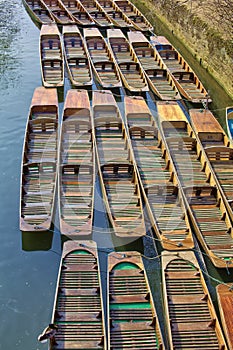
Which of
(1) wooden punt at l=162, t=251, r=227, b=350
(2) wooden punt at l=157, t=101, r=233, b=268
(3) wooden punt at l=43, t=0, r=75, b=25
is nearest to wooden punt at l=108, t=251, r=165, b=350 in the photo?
(1) wooden punt at l=162, t=251, r=227, b=350

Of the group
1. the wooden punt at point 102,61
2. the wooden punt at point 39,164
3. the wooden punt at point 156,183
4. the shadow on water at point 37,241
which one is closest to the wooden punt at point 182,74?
the wooden punt at point 156,183

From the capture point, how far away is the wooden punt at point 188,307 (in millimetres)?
12586

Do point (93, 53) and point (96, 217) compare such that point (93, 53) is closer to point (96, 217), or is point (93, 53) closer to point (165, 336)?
point (96, 217)

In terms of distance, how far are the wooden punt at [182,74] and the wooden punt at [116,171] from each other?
4.80 m

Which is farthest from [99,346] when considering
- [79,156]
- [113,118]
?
[113,118]

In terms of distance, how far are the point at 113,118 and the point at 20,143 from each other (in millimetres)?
5063

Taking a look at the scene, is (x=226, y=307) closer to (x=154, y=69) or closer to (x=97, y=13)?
(x=154, y=69)

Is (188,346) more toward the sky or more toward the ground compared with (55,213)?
more toward the ground

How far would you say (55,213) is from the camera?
55.4 feet

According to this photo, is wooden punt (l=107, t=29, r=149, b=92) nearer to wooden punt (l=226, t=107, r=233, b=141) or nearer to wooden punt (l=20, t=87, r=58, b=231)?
wooden punt (l=20, t=87, r=58, b=231)

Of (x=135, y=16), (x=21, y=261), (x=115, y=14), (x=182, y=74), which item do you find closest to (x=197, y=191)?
(x=21, y=261)

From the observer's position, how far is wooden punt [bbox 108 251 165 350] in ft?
41.0

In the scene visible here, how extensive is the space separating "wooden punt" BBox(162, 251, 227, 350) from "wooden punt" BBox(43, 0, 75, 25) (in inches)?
1054

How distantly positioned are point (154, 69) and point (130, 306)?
17.6 m
